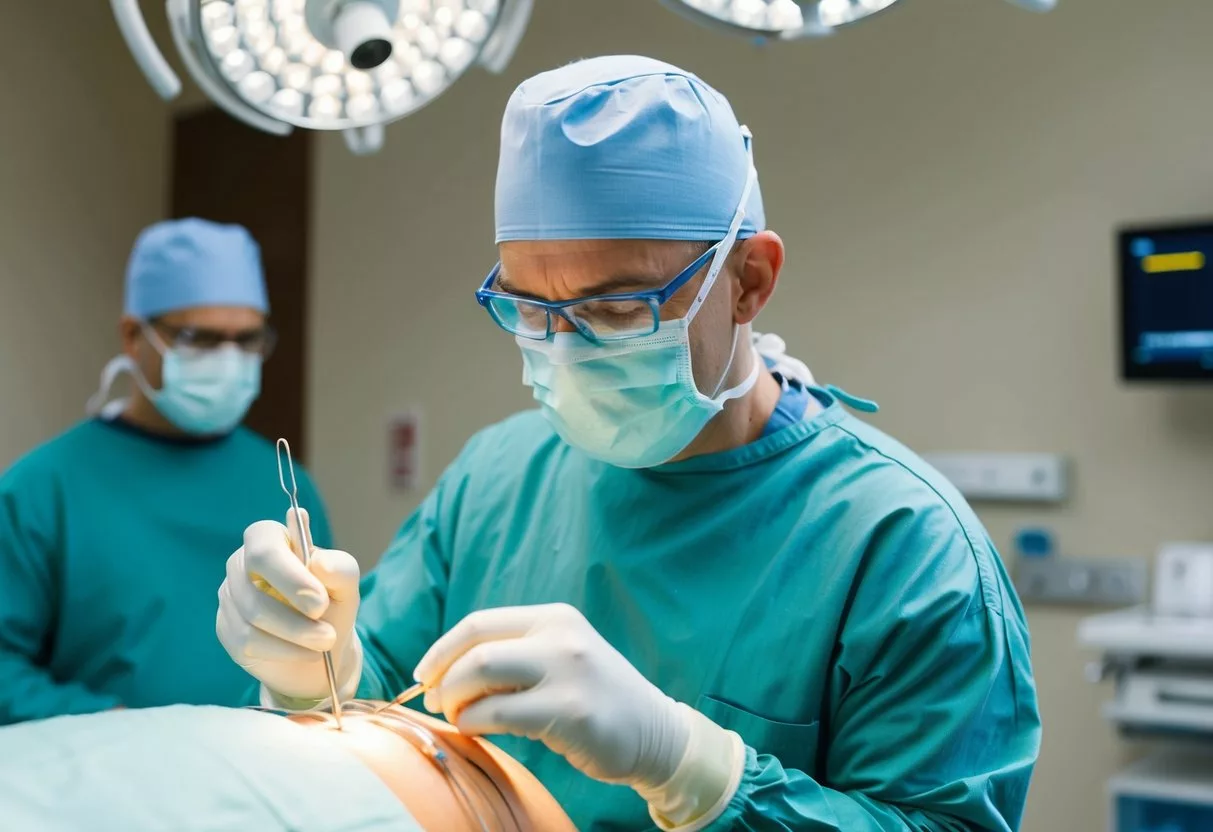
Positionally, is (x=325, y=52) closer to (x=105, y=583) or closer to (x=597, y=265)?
(x=597, y=265)

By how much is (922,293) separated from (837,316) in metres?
0.21

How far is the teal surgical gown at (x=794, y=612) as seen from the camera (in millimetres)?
1047

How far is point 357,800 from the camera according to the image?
92 cm

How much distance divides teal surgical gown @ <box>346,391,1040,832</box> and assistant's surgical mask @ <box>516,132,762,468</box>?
0.22 ft

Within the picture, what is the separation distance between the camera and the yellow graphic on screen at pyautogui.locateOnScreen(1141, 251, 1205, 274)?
7.94ft

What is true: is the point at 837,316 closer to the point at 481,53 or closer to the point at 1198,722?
the point at 1198,722

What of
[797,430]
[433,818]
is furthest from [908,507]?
[433,818]

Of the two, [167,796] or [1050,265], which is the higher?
[1050,265]

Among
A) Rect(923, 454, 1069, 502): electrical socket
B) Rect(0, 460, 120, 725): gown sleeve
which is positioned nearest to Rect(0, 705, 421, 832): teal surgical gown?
Rect(0, 460, 120, 725): gown sleeve

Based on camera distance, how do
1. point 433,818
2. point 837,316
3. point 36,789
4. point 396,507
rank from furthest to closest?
point 396,507
point 837,316
point 433,818
point 36,789

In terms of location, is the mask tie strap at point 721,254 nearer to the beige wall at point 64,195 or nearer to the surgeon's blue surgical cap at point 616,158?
the surgeon's blue surgical cap at point 616,158

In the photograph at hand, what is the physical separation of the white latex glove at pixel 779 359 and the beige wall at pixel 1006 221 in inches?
57.0

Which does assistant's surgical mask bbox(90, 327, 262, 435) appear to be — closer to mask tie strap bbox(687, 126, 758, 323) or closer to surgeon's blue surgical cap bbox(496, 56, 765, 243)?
surgeon's blue surgical cap bbox(496, 56, 765, 243)

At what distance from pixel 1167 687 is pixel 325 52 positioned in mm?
1860
